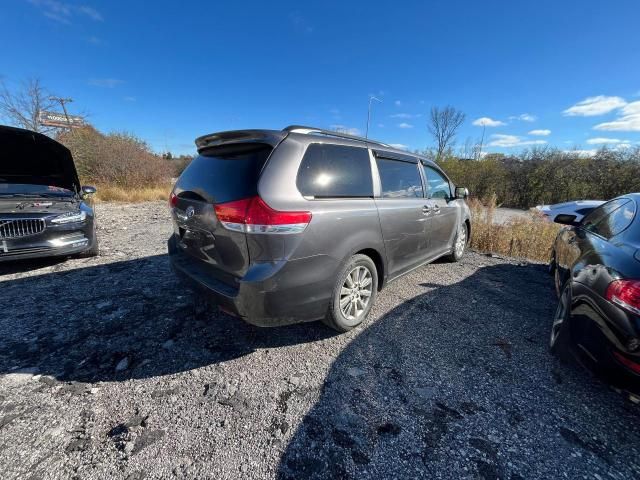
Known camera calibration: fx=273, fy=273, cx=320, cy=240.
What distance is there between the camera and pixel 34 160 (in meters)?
4.71

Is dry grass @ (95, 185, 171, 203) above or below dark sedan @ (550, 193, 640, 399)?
above

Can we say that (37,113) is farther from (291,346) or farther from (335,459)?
(335,459)

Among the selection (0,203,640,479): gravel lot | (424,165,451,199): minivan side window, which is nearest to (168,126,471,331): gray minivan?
(0,203,640,479): gravel lot

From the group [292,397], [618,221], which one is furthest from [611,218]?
[292,397]

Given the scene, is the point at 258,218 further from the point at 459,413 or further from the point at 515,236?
the point at 515,236

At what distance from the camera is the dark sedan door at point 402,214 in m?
2.91

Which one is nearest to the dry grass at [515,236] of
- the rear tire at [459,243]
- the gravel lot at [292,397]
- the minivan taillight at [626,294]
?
the rear tire at [459,243]

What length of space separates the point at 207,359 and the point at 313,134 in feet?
7.03

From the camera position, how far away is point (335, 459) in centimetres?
154

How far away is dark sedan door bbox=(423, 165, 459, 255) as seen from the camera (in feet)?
12.5

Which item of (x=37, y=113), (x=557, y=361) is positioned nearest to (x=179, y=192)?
(x=557, y=361)

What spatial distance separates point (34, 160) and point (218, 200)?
16.4 ft

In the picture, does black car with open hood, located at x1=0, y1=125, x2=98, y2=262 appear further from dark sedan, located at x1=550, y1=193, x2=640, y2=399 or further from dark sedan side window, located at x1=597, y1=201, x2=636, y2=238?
dark sedan side window, located at x1=597, y1=201, x2=636, y2=238

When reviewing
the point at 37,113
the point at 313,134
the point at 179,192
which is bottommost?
the point at 179,192
